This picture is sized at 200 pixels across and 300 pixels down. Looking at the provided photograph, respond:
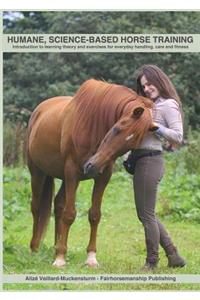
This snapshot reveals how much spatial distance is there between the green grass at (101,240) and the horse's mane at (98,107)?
3.02 ft

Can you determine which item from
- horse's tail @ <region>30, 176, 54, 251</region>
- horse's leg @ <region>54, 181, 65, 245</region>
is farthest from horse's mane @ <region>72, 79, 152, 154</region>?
horse's tail @ <region>30, 176, 54, 251</region>

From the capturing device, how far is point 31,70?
7.66 m

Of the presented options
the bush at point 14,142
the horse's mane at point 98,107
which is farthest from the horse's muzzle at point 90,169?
the bush at point 14,142

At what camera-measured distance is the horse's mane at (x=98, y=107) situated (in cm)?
493

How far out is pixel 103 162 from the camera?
4828mm

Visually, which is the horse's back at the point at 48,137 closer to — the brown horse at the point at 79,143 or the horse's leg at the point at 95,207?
the brown horse at the point at 79,143

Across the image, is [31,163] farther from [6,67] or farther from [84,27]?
[6,67]

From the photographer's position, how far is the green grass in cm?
514

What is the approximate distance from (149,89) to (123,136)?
0.45 metres

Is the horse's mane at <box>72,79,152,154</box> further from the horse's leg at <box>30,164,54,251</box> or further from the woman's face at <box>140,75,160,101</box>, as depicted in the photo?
the horse's leg at <box>30,164,54,251</box>

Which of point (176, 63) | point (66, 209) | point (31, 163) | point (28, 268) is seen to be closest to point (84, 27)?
point (176, 63)

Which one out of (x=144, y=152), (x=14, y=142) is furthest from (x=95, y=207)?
(x=14, y=142)
